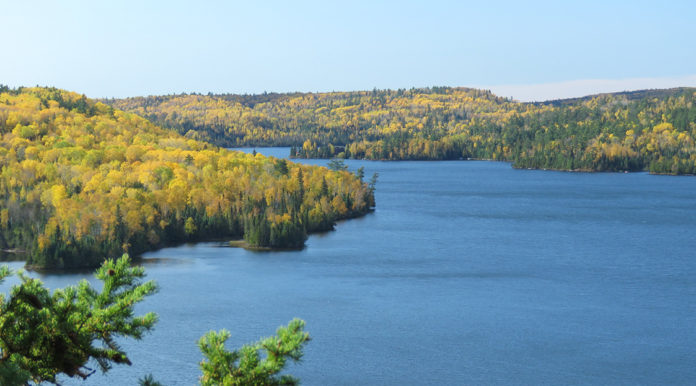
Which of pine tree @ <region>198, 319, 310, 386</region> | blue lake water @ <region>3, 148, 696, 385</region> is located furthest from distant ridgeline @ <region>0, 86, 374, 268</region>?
pine tree @ <region>198, 319, 310, 386</region>

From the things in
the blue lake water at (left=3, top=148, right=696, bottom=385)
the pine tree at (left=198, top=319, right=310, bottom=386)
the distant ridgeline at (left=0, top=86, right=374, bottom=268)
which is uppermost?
the pine tree at (left=198, top=319, right=310, bottom=386)

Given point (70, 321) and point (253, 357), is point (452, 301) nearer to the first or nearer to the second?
point (253, 357)

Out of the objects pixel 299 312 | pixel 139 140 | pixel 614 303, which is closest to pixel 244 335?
pixel 299 312

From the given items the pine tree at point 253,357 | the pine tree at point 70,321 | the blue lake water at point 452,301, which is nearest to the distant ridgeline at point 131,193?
the blue lake water at point 452,301

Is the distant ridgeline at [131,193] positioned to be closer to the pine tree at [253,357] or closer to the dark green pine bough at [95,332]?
the dark green pine bough at [95,332]

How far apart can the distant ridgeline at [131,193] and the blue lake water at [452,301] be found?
5.23m

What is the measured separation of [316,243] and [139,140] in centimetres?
8328

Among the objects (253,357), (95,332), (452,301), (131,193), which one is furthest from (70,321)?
(131,193)

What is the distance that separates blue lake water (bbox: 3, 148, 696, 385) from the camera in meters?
53.0

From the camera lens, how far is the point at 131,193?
11775 cm

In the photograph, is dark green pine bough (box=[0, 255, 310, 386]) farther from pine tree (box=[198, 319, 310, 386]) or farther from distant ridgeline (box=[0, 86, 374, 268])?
distant ridgeline (box=[0, 86, 374, 268])

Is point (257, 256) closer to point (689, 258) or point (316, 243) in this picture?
point (316, 243)

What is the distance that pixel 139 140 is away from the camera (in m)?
177

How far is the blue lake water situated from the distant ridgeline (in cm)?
523
